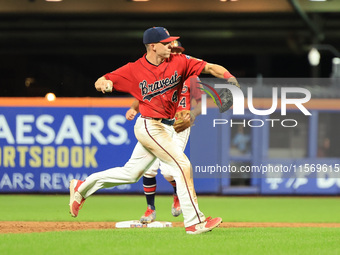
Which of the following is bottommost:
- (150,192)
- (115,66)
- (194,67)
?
(150,192)

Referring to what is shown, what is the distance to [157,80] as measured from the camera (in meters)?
7.41

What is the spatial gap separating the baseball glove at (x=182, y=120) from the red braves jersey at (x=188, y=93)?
0.07 m

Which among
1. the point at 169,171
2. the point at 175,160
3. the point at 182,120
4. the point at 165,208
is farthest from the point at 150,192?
the point at 165,208

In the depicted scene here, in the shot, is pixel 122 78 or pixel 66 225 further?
pixel 66 225

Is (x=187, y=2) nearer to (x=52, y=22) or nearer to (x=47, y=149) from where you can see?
(x=52, y=22)

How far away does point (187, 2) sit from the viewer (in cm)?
2414

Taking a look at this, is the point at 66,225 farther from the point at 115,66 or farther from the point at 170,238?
the point at 115,66

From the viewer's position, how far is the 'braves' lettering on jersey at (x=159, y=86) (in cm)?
741

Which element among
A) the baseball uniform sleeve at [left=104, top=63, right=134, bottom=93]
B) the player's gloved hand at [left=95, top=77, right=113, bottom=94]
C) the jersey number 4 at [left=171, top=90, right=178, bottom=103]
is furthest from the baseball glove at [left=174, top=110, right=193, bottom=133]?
the player's gloved hand at [left=95, top=77, right=113, bottom=94]

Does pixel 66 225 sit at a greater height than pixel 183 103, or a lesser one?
lesser

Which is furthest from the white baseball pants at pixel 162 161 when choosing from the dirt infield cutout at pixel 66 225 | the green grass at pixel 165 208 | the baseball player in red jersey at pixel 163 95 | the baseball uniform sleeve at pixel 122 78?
the green grass at pixel 165 208

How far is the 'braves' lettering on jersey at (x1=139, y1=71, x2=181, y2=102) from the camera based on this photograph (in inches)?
292

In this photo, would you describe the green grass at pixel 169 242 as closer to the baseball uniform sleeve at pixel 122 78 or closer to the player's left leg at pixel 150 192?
the player's left leg at pixel 150 192

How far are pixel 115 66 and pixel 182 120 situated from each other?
2891cm
